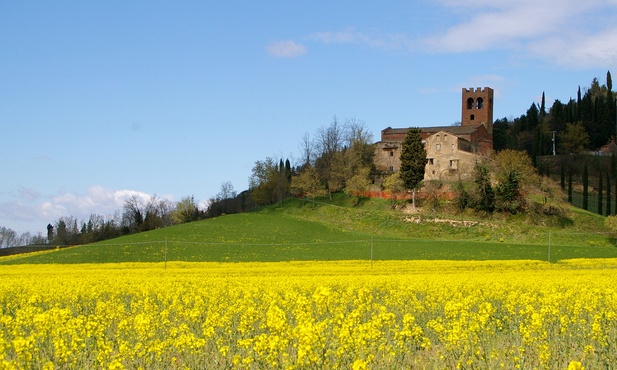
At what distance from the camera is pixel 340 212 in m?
78.1

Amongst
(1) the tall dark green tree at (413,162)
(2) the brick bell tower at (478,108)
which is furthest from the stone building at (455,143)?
(1) the tall dark green tree at (413,162)

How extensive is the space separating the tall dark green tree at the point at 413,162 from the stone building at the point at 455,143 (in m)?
5.01

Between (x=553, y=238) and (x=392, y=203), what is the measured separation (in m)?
25.5

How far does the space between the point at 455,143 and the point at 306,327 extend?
88906mm

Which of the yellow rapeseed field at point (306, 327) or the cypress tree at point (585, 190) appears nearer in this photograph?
the yellow rapeseed field at point (306, 327)

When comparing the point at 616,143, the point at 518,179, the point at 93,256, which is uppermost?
the point at 616,143

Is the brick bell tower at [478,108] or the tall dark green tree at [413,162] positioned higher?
the brick bell tower at [478,108]

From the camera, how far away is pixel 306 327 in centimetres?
848

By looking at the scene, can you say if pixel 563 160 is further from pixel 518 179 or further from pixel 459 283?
pixel 459 283

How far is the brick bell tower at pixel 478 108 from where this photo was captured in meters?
116

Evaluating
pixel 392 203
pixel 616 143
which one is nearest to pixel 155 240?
pixel 392 203

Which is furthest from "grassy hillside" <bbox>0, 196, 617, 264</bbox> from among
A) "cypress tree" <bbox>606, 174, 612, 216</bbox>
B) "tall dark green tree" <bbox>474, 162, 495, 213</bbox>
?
"cypress tree" <bbox>606, 174, 612, 216</bbox>

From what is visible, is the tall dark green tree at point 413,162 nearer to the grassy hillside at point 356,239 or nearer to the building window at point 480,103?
the grassy hillside at point 356,239

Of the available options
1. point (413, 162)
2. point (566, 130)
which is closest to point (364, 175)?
point (413, 162)
